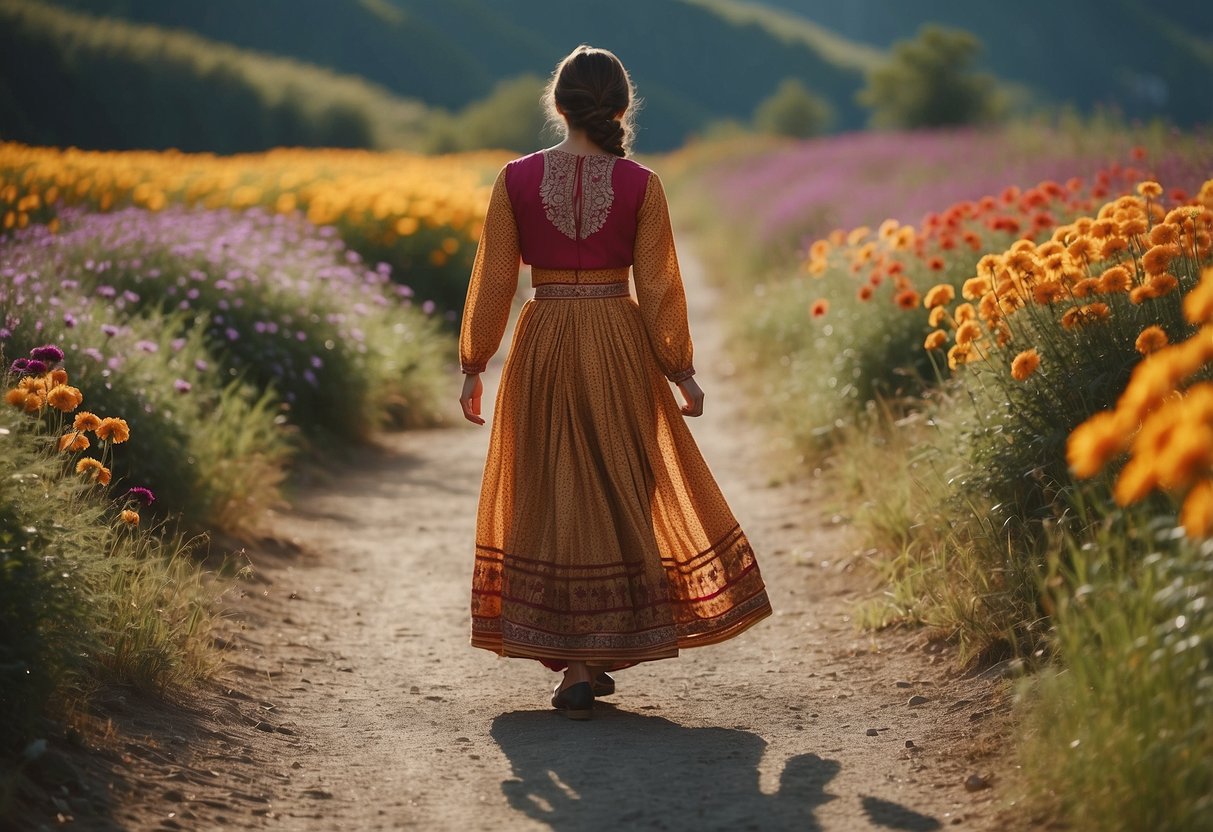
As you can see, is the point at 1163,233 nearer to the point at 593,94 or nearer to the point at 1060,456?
the point at 1060,456

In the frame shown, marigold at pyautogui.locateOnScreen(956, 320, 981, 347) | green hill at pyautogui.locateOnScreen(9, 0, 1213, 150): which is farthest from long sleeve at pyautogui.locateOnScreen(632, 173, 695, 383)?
green hill at pyautogui.locateOnScreen(9, 0, 1213, 150)

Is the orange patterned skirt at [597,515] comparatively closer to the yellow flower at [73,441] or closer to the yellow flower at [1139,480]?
the yellow flower at [73,441]

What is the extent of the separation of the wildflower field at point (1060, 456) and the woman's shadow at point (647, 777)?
0.58 meters

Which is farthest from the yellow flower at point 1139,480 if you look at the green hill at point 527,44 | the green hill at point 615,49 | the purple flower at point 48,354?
the green hill at point 527,44

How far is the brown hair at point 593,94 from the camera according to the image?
3928mm

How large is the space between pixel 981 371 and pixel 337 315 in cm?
485

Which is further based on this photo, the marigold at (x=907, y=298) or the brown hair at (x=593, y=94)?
the marigold at (x=907, y=298)

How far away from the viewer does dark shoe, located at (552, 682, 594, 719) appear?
3.98m

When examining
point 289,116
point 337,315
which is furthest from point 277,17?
point 337,315

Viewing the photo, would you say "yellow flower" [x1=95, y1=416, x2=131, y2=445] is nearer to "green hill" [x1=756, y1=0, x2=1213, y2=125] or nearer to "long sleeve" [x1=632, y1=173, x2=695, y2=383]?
"long sleeve" [x1=632, y1=173, x2=695, y2=383]

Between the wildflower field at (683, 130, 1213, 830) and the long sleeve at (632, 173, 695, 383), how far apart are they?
844 mm

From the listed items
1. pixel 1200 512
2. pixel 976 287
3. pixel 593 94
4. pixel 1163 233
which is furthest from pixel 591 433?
pixel 1200 512

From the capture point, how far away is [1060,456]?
4.06m

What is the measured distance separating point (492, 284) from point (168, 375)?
2217mm
